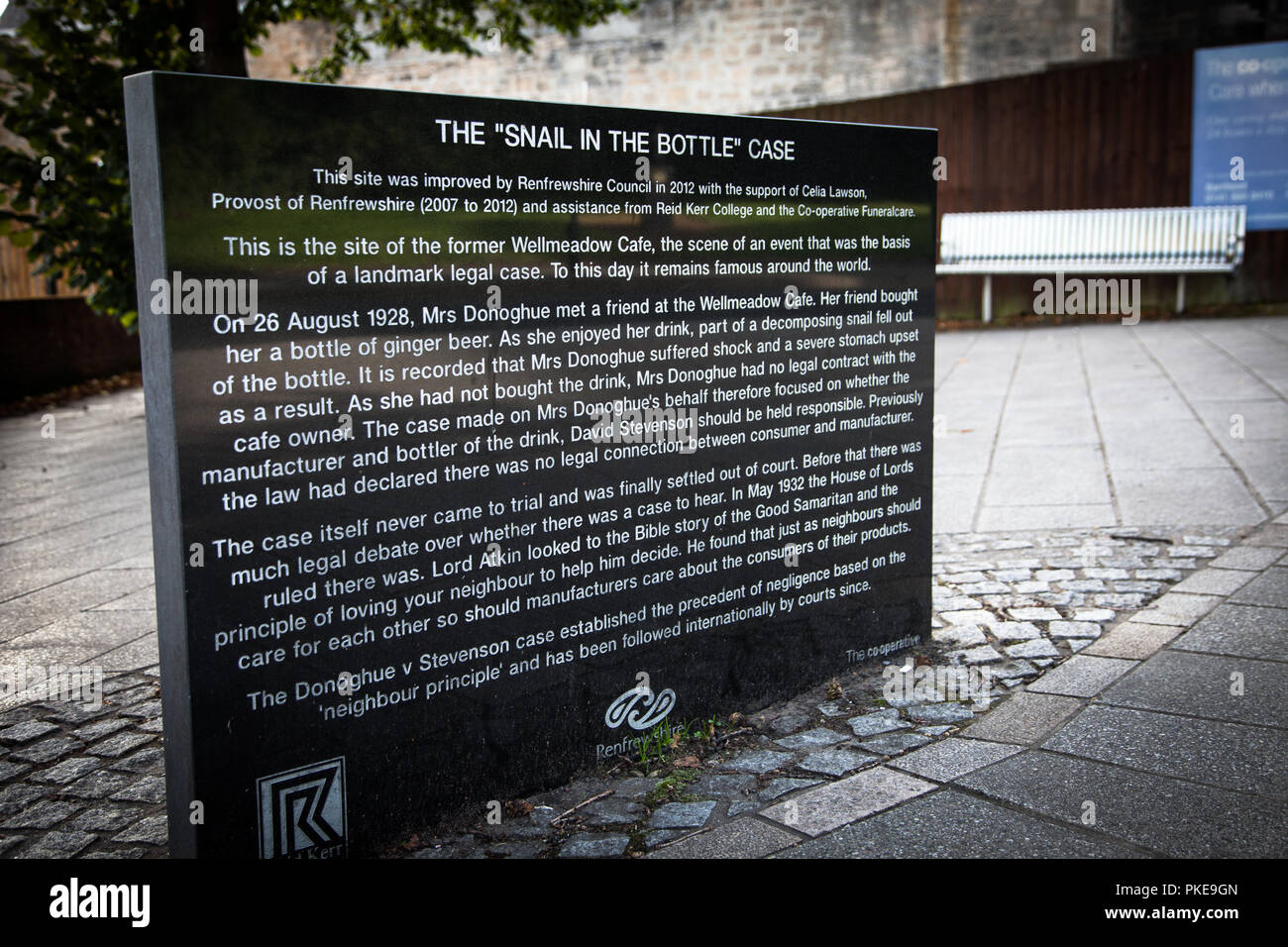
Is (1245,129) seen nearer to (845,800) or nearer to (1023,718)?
(1023,718)

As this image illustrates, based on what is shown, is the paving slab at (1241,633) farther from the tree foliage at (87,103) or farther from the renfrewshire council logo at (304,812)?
the tree foliage at (87,103)

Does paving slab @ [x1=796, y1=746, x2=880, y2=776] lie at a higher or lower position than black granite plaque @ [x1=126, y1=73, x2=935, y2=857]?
lower

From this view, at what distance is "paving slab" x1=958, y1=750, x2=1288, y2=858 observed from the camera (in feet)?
9.28

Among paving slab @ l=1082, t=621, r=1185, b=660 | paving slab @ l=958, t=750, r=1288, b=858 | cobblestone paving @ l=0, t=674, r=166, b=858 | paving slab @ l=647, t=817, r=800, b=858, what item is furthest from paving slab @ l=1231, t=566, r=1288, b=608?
cobblestone paving @ l=0, t=674, r=166, b=858

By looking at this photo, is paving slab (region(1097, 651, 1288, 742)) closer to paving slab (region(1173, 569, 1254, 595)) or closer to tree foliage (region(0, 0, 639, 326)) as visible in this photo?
paving slab (region(1173, 569, 1254, 595))

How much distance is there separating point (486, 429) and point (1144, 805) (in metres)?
1.95

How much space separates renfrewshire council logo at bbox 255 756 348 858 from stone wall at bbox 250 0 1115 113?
1738cm

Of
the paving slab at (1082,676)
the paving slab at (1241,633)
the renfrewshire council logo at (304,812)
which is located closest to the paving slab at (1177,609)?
the paving slab at (1241,633)

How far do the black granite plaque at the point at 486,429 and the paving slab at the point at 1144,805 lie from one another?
935 millimetres

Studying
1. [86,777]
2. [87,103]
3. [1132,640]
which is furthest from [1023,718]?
[87,103]

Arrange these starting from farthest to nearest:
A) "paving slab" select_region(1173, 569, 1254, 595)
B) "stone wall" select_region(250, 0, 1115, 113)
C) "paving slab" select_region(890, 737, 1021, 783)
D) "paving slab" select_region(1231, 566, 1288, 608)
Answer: "stone wall" select_region(250, 0, 1115, 113), "paving slab" select_region(1173, 569, 1254, 595), "paving slab" select_region(1231, 566, 1288, 608), "paving slab" select_region(890, 737, 1021, 783)
